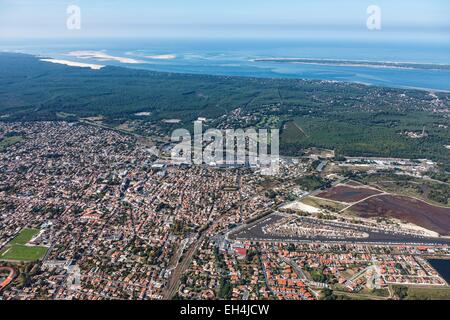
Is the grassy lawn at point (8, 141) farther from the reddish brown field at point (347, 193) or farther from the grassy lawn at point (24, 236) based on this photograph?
the reddish brown field at point (347, 193)

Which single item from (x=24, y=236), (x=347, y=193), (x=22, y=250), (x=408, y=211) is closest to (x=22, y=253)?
(x=22, y=250)

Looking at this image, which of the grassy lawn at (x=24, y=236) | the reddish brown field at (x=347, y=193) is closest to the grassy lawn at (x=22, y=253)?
the grassy lawn at (x=24, y=236)

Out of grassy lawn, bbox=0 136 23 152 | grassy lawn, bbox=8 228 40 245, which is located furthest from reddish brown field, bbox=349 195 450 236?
grassy lawn, bbox=0 136 23 152

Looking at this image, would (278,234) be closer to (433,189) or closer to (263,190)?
(263,190)

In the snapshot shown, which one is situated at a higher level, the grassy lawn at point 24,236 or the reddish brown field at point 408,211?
the reddish brown field at point 408,211
